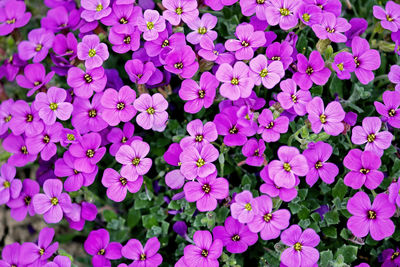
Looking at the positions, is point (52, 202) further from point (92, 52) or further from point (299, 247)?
point (299, 247)

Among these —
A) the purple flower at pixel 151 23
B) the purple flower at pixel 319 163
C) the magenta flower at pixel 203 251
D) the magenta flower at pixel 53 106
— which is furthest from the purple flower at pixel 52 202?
the purple flower at pixel 319 163

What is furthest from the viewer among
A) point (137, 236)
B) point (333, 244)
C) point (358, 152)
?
point (137, 236)

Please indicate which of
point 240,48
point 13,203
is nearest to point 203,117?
point 240,48

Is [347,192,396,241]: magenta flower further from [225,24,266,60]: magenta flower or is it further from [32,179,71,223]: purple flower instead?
[32,179,71,223]: purple flower

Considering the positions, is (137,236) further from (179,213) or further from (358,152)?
(358,152)

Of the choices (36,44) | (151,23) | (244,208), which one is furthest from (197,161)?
(36,44)

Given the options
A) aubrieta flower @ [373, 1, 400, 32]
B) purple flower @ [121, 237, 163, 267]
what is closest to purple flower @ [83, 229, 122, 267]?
purple flower @ [121, 237, 163, 267]

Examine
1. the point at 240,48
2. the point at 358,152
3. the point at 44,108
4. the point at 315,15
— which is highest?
the point at 315,15
